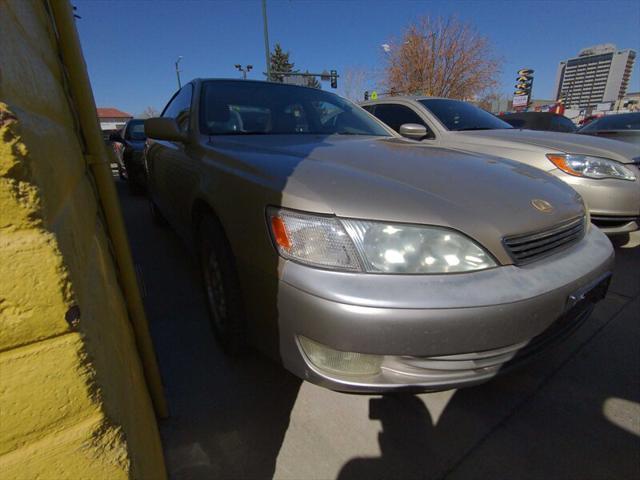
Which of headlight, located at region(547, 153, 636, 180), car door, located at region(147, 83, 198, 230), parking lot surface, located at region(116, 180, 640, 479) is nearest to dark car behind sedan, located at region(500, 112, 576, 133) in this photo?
headlight, located at region(547, 153, 636, 180)

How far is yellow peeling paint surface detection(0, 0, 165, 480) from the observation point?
1.60ft

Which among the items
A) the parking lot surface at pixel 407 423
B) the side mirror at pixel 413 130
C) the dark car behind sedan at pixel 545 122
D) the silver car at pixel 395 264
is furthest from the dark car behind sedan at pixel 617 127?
the silver car at pixel 395 264

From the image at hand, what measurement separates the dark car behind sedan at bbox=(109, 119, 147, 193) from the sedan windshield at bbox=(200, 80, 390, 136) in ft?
13.0

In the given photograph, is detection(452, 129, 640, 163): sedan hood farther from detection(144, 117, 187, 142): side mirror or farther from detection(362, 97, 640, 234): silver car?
detection(144, 117, 187, 142): side mirror

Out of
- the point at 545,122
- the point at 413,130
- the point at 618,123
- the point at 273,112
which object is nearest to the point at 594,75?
the point at 545,122

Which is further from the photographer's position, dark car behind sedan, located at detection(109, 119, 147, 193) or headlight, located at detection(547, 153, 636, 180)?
dark car behind sedan, located at detection(109, 119, 147, 193)

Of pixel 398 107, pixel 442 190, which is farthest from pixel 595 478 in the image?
pixel 398 107

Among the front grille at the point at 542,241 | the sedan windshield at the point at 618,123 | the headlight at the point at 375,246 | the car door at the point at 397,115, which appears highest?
the car door at the point at 397,115

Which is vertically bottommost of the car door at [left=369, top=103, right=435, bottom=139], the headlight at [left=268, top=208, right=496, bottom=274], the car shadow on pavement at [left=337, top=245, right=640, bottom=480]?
the car shadow on pavement at [left=337, top=245, right=640, bottom=480]

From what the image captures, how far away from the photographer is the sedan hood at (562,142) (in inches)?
122

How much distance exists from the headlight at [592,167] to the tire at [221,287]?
9.88ft

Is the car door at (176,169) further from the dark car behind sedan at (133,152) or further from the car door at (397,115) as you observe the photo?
the dark car behind sedan at (133,152)

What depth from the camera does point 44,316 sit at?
20.7 inches

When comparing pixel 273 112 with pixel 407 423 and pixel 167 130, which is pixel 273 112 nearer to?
pixel 167 130
